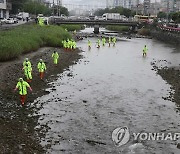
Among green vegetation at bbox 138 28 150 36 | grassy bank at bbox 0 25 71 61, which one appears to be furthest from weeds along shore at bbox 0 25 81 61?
green vegetation at bbox 138 28 150 36

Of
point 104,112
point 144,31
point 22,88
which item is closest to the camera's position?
point 22,88

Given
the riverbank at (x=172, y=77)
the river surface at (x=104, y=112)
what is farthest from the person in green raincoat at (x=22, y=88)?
the riverbank at (x=172, y=77)

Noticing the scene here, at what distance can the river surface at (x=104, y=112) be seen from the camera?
17094 millimetres

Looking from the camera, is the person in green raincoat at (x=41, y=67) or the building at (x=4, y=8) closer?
the person in green raincoat at (x=41, y=67)

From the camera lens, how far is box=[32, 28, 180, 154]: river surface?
17.1m

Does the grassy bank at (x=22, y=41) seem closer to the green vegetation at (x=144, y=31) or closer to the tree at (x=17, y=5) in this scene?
the tree at (x=17, y=5)

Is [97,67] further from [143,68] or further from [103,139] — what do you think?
[103,139]

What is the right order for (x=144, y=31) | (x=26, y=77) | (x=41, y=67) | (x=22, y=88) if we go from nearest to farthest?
(x=22, y=88) → (x=26, y=77) → (x=41, y=67) → (x=144, y=31)

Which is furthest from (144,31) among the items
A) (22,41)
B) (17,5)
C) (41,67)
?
(41,67)

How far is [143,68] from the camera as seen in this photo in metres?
42.6

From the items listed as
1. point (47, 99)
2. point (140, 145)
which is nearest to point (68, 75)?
point (47, 99)

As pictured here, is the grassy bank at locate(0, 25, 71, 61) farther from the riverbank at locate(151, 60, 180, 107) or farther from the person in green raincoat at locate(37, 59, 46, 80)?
A: the riverbank at locate(151, 60, 180, 107)

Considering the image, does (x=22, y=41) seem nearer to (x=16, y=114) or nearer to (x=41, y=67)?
(x=41, y=67)

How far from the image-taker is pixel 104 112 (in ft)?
74.8
